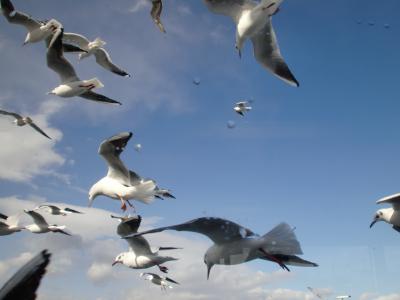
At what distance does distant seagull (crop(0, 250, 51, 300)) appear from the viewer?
1.88 metres

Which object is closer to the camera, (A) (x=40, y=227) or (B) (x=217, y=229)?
(B) (x=217, y=229)

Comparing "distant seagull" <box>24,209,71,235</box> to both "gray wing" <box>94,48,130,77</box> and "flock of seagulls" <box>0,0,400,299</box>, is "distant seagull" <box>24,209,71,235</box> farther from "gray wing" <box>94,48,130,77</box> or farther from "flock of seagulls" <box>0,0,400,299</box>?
"gray wing" <box>94,48,130,77</box>

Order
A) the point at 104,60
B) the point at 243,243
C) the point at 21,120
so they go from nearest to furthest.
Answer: the point at 243,243 → the point at 104,60 → the point at 21,120

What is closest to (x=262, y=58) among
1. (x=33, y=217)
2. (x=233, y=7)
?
(x=233, y=7)

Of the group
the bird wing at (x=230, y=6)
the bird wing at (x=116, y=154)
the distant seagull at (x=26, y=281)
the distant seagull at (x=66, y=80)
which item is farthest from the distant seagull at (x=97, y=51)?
the distant seagull at (x=26, y=281)

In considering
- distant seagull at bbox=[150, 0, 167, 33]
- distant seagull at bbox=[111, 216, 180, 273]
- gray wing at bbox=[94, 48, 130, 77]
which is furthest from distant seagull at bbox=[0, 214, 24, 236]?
distant seagull at bbox=[150, 0, 167, 33]

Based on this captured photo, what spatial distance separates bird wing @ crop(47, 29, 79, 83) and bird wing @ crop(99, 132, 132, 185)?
259cm

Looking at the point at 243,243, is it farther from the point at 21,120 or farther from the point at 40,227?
the point at 21,120

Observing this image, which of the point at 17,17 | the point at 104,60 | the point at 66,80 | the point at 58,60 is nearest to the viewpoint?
the point at 58,60

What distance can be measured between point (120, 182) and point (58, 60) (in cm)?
348

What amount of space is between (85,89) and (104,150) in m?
2.01

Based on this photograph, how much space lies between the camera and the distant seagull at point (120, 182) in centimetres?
938

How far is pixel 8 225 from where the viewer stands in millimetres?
13586

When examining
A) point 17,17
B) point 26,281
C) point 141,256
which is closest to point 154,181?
point 141,256
